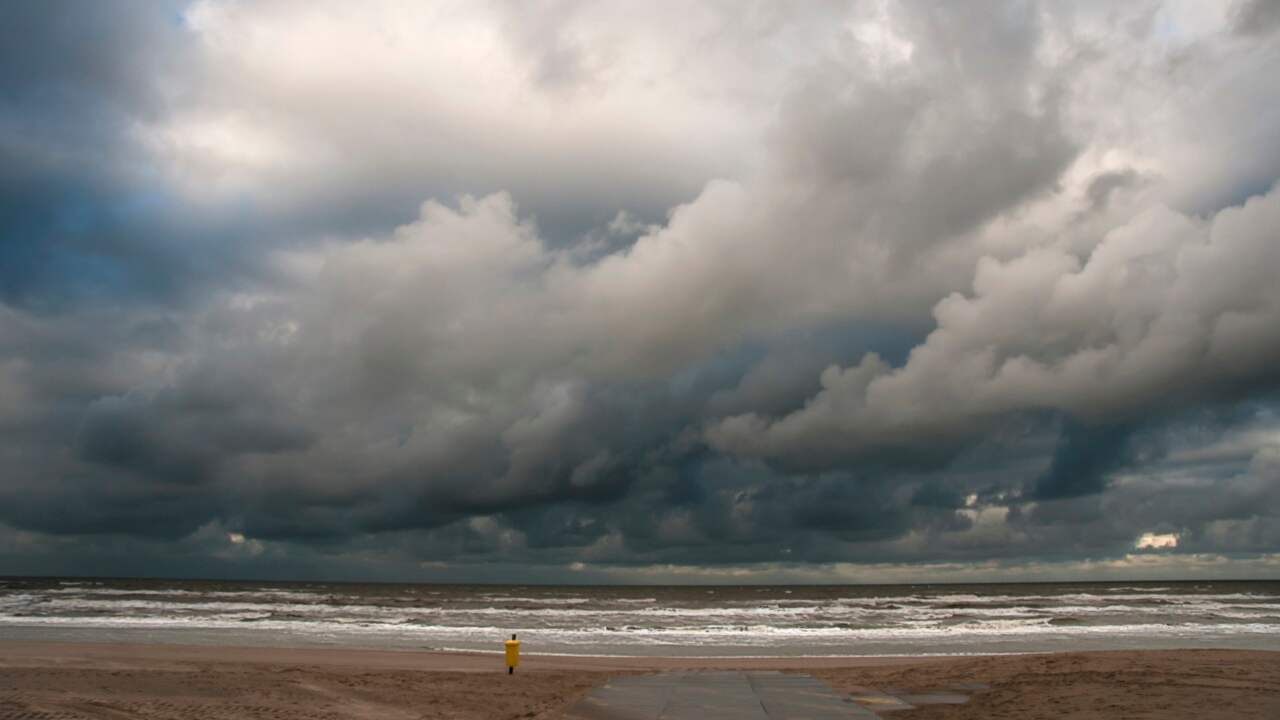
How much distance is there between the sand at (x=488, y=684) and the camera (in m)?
14.1

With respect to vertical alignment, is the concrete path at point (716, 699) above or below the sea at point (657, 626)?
above

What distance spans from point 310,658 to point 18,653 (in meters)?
8.19

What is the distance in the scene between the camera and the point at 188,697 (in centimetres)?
1547

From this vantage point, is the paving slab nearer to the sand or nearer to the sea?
the sand

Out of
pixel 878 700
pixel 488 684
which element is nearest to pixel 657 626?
pixel 488 684

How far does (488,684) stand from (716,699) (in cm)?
633

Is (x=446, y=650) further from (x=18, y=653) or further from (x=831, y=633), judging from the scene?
(x=831, y=633)

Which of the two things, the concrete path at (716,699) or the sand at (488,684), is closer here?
the concrete path at (716,699)

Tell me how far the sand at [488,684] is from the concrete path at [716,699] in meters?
0.86

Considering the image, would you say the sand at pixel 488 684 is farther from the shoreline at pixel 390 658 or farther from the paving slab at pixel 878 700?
the paving slab at pixel 878 700

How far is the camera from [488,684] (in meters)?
19.2

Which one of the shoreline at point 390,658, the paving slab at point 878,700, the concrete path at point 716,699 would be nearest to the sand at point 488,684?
the shoreline at point 390,658

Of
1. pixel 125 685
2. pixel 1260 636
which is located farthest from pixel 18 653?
pixel 1260 636

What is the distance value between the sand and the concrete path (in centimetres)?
86
